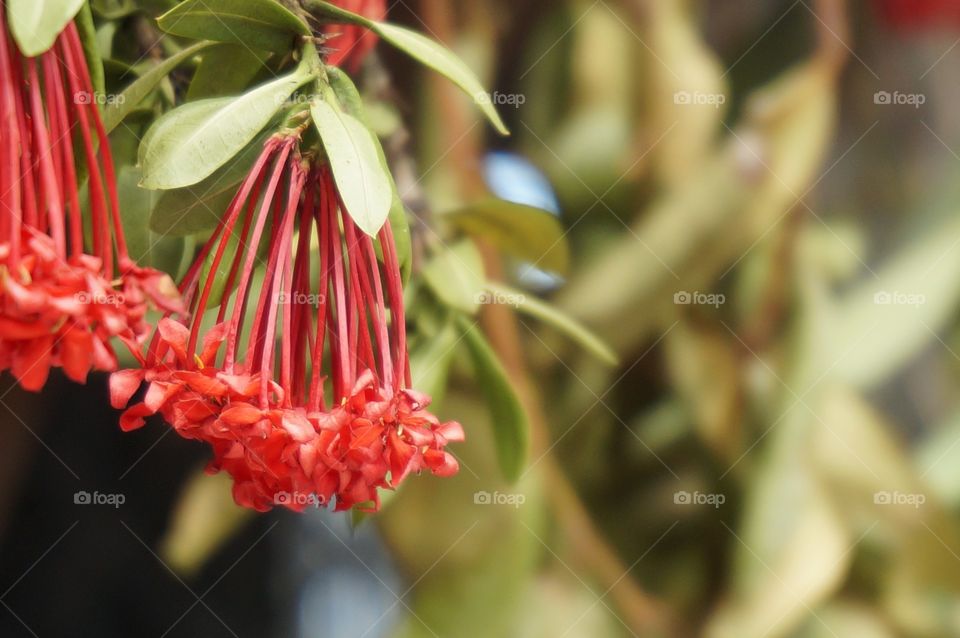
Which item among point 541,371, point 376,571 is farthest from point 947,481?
point 376,571

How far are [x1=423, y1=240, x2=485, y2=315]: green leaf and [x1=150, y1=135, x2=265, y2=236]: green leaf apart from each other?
14 centimetres

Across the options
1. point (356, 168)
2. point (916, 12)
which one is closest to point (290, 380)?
point (356, 168)

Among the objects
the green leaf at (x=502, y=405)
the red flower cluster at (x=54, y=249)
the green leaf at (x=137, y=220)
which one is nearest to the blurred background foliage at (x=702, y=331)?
the green leaf at (x=502, y=405)

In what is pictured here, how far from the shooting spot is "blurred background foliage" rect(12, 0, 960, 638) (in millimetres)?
662

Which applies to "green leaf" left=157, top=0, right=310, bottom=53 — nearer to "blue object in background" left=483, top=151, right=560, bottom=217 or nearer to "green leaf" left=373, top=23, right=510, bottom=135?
"green leaf" left=373, top=23, right=510, bottom=135

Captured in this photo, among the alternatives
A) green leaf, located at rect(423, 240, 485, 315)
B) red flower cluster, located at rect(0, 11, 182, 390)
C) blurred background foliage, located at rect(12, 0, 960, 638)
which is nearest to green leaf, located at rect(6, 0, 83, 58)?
red flower cluster, located at rect(0, 11, 182, 390)

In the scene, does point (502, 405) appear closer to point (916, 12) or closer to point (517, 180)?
point (517, 180)

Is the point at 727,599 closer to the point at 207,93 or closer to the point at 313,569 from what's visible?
the point at 313,569

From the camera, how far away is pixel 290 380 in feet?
0.99

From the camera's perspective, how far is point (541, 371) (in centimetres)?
69

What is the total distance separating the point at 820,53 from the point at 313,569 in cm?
57

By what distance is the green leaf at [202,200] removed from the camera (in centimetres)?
34

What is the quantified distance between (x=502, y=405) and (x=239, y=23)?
10.2 inches

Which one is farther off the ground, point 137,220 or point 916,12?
point 916,12
